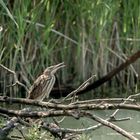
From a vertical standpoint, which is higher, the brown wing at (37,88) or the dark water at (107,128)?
the brown wing at (37,88)

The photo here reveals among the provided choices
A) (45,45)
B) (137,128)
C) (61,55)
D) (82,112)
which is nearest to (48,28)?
(45,45)

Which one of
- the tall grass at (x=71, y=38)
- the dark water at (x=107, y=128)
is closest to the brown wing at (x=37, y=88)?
the dark water at (x=107, y=128)

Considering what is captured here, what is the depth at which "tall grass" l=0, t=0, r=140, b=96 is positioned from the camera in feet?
21.6

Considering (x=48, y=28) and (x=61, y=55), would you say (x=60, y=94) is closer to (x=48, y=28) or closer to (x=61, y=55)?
(x=61, y=55)

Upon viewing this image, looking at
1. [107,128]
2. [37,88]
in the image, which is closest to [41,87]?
[37,88]

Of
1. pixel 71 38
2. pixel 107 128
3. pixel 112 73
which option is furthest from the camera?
pixel 71 38

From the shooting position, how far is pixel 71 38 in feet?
24.6

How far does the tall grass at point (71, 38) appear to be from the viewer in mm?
6574

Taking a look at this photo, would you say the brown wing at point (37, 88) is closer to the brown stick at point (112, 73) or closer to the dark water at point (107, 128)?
the dark water at point (107, 128)

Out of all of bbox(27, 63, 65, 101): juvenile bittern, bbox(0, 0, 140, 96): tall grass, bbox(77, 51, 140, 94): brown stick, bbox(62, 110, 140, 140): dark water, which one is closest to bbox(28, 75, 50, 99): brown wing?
bbox(27, 63, 65, 101): juvenile bittern

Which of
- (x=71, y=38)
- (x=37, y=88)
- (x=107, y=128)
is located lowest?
(x=107, y=128)

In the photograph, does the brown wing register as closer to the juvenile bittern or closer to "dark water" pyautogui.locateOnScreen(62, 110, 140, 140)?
the juvenile bittern

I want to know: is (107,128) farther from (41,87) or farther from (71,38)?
(71,38)

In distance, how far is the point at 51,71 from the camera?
16.9 ft
